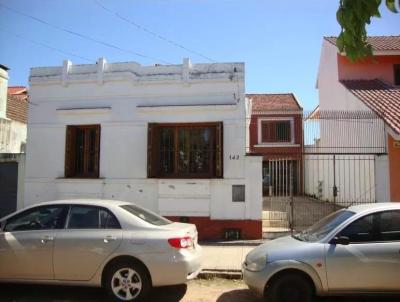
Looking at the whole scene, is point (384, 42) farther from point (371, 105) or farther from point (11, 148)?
point (11, 148)

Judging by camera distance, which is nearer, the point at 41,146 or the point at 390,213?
the point at 390,213

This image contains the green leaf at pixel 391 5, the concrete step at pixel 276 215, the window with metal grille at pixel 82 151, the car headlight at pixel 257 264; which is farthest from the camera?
the concrete step at pixel 276 215

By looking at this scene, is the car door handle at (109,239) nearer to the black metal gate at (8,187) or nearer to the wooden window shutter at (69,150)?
the wooden window shutter at (69,150)

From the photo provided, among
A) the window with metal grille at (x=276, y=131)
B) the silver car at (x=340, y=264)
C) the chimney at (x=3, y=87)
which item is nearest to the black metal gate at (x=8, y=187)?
the chimney at (x=3, y=87)

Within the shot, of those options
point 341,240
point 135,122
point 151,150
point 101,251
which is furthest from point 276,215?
point 101,251

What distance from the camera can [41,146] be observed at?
13109 mm

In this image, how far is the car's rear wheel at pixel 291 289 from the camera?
20.4 ft

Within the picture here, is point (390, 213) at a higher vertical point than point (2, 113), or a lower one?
lower

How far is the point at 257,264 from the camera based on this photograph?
6.52 meters

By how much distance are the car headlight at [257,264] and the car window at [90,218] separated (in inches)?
82.3

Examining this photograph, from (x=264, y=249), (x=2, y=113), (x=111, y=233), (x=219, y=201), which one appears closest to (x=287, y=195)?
(x=219, y=201)

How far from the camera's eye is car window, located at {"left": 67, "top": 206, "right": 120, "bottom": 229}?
6926 mm

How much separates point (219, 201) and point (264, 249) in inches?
208

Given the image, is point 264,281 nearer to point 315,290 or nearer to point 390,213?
point 315,290
